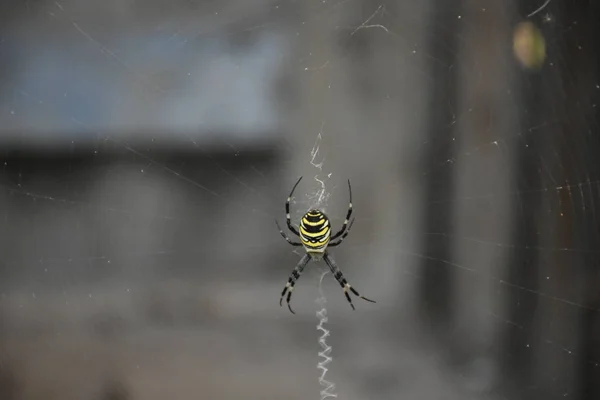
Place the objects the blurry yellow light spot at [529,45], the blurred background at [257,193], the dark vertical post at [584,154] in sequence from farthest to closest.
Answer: the blurred background at [257,193] < the blurry yellow light spot at [529,45] < the dark vertical post at [584,154]

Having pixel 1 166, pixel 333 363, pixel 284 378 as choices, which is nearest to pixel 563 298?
pixel 333 363

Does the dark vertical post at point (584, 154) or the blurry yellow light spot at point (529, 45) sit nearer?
the dark vertical post at point (584, 154)

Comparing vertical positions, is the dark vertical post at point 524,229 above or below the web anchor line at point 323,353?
above

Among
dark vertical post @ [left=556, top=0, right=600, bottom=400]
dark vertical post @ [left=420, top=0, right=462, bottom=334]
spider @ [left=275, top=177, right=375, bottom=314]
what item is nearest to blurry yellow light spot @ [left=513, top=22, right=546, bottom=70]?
dark vertical post @ [left=556, top=0, right=600, bottom=400]

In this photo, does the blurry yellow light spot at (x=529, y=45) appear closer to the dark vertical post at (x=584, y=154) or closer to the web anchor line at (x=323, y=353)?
the dark vertical post at (x=584, y=154)

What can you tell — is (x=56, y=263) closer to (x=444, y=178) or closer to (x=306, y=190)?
(x=306, y=190)

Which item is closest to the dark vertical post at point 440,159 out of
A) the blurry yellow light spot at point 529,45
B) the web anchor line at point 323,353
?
the blurry yellow light spot at point 529,45
